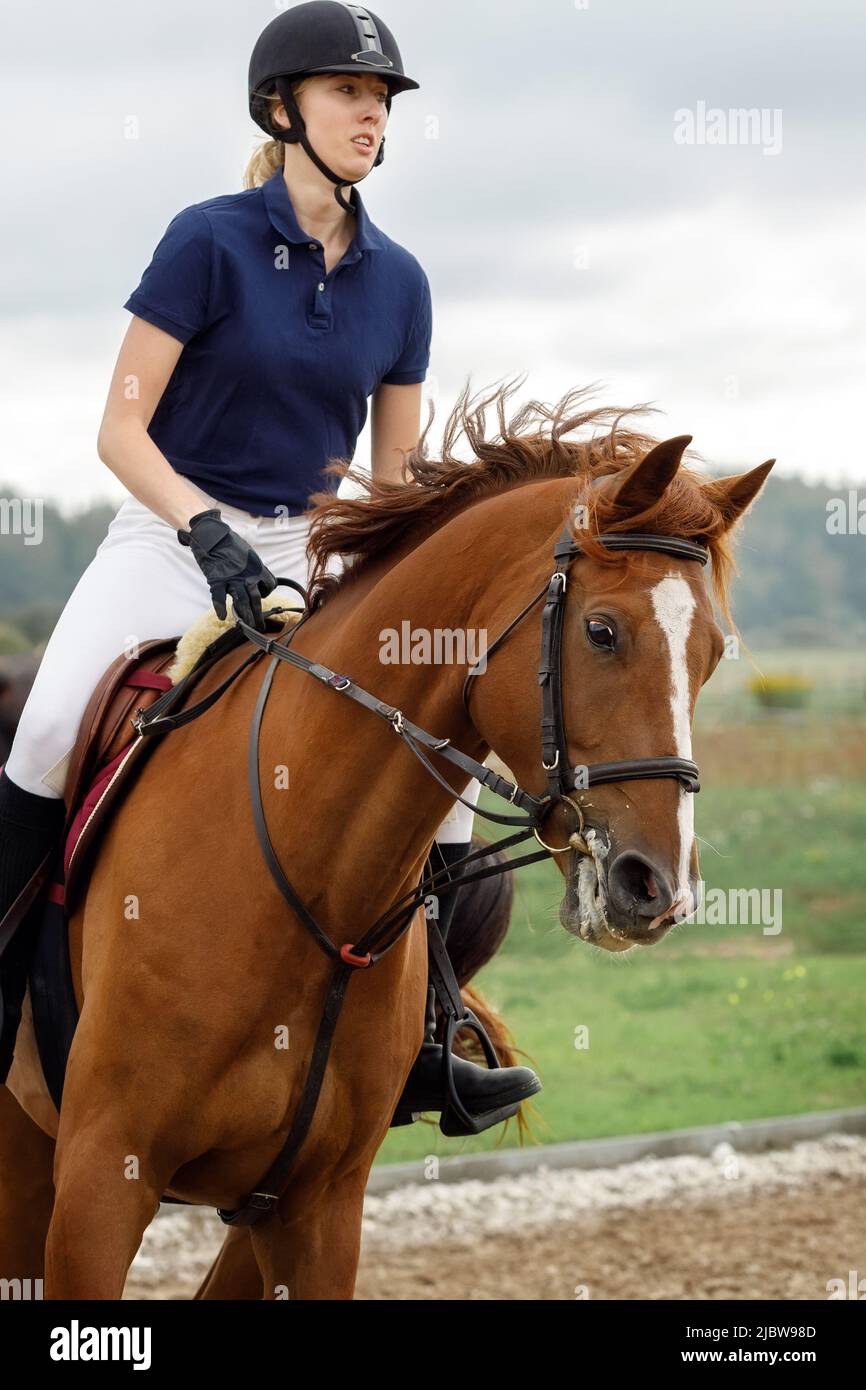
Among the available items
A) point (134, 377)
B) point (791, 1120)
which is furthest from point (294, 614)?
point (791, 1120)

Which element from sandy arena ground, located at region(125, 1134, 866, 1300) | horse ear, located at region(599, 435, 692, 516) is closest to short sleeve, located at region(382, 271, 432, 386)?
horse ear, located at region(599, 435, 692, 516)

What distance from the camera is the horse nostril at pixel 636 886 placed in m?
2.89

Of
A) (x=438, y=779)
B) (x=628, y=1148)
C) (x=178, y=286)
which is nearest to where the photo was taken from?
(x=438, y=779)

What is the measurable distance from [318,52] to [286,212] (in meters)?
0.42

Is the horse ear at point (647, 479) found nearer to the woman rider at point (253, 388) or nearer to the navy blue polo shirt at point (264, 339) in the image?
the woman rider at point (253, 388)

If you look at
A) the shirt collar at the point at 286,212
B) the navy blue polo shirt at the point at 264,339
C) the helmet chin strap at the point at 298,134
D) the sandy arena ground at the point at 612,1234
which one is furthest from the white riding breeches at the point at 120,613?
the sandy arena ground at the point at 612,1234

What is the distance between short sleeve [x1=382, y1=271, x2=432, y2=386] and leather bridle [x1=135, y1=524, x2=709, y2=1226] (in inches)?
34.0

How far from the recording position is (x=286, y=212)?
4219 millimetres

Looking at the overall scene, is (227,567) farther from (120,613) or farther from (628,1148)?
(628,1148)

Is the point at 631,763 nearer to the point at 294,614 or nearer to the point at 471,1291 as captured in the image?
the point at 294,614

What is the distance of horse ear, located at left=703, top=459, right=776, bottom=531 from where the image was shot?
3.33m

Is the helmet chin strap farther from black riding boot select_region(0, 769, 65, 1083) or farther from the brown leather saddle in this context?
black riding boot select_region(0, 769, 65, 1083)

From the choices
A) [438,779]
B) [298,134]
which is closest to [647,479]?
[438,779]

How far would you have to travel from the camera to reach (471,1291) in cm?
608
